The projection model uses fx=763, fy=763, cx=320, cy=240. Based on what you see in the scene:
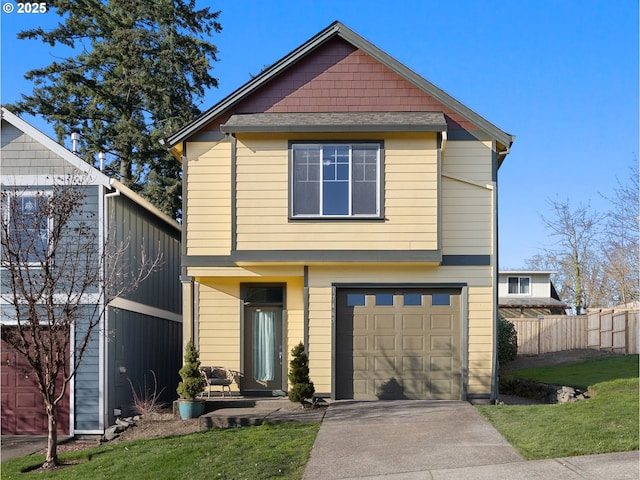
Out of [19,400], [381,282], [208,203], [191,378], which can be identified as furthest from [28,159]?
[381,282]

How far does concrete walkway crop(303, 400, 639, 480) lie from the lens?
9.59 m

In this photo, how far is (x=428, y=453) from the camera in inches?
428

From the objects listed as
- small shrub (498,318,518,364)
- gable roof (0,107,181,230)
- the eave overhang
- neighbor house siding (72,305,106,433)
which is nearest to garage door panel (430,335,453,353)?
the eave overhang

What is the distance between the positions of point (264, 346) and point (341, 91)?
19.2 feet

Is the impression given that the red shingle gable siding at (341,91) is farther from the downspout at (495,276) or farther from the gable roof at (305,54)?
the downspout at (495,276)

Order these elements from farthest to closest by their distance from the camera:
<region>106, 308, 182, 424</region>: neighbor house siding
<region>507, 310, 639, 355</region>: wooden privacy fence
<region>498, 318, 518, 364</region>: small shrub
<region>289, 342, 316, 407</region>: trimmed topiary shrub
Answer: <region>507, 310, 639, 355</region>: wooden privacy fence
<region>498, 318, 518, 364</region>: small shrub
<region>106, 308, 182, 424</region>: neighbor house siding
<region>289, 342, 316, 407</region>: trimmed topiary shrub

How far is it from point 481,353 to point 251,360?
4979 mm

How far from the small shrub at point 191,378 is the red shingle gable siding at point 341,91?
538 centimetres

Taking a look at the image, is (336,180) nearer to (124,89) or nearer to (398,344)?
(398,344)

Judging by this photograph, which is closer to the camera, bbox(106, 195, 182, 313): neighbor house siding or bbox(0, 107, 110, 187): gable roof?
bbox(0, 107, 110, 187): gable roof

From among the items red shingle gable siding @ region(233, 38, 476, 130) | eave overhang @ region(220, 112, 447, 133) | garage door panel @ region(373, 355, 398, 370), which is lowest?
garage door panel @ region(373, 355, 398, 370)

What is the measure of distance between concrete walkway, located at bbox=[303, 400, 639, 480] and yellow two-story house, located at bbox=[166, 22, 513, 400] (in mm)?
2030

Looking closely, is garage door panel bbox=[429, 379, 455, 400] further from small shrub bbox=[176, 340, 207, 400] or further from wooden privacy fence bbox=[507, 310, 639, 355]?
wooden privacy fence bbox=[507, 310, 639, 355]

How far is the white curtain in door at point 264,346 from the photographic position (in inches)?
663
